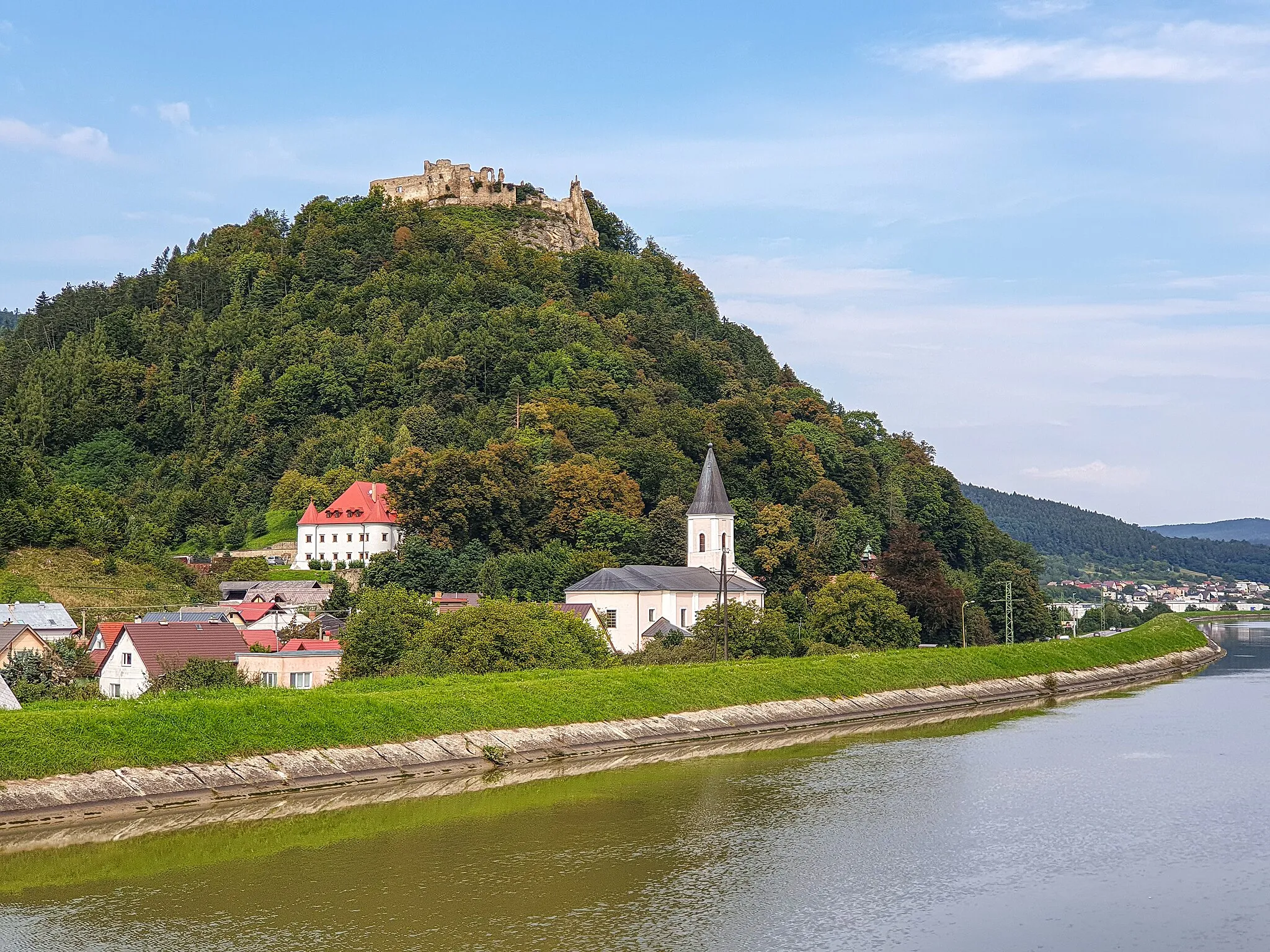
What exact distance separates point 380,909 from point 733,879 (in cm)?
524

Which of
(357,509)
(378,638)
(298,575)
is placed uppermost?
(357,509)

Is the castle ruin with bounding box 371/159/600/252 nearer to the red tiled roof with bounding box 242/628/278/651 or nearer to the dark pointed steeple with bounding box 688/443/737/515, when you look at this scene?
the dark pointed steeple with bounding box 688/443/737/515

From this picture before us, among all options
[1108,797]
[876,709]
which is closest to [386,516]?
[876,709]

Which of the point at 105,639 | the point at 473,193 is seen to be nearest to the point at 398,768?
the point at 105,639

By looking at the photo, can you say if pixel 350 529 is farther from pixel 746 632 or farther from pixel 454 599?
pixel 746 632

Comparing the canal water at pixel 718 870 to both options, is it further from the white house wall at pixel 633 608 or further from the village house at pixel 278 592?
the village house at pixel 278 592

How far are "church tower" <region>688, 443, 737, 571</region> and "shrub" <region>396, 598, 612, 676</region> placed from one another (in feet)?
77.6

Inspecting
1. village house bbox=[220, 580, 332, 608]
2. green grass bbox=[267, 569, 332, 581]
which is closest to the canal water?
village house bbox=[220, 580, 332, 608]

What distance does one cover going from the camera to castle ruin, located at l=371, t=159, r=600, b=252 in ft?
362

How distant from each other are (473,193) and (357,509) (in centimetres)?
4632

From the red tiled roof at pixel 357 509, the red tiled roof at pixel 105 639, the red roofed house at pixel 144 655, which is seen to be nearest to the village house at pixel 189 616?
the red tiled roof at pixel 105 639

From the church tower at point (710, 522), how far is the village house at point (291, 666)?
27.9m

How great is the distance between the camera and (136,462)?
91125 mm

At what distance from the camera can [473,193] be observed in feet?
366
